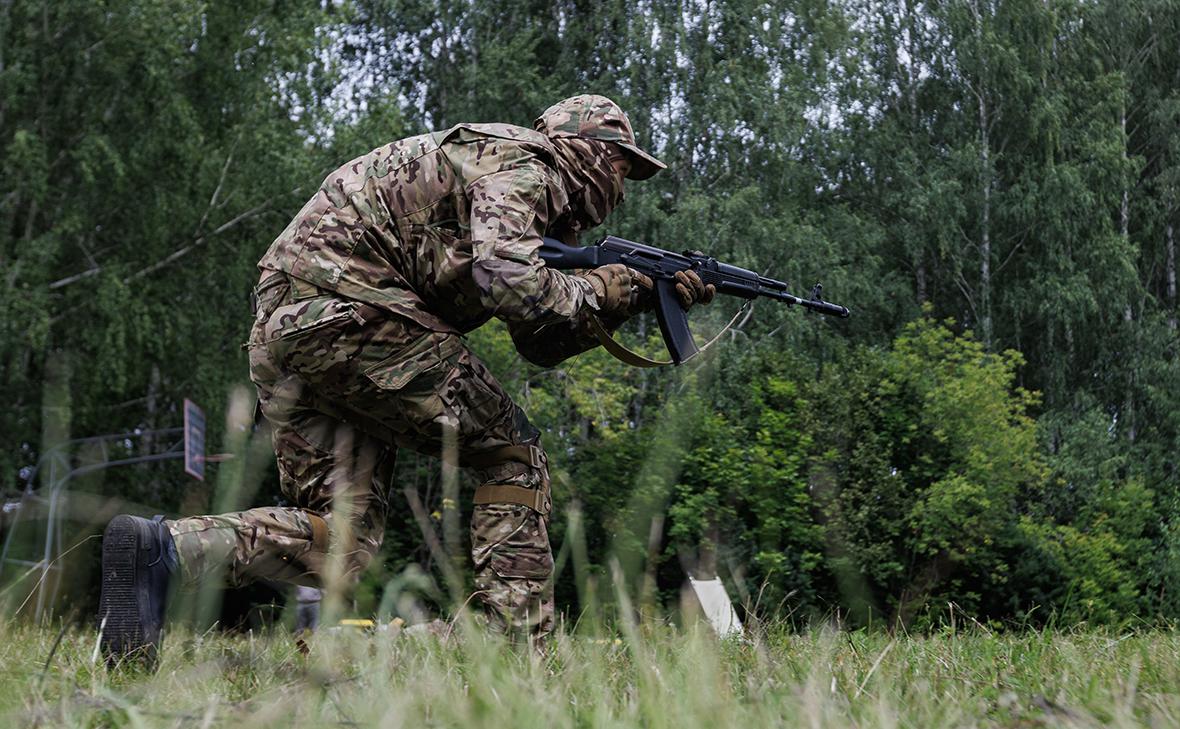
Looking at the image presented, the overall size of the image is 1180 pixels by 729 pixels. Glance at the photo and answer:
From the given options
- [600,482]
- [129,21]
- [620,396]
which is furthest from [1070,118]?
[129,21]

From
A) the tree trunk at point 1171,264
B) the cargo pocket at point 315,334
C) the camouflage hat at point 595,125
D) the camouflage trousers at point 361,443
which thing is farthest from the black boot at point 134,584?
the tree trunk at point 1171,264

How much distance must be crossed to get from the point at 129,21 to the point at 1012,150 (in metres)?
18.6

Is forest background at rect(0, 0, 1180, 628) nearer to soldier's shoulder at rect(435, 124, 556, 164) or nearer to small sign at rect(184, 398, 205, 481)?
small sign at rect(184, 398, 205, 481)

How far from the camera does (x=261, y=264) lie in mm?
4211

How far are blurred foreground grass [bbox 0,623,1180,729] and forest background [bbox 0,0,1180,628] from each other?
17.1 feet

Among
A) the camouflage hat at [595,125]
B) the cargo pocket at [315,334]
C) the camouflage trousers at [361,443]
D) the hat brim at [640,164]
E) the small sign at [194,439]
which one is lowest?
the small sign at [194,439]

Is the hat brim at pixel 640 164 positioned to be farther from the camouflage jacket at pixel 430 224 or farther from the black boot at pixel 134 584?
the black boot at pixel 134 584

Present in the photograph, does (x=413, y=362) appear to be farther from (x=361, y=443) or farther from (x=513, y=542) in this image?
(x=513, y=542)

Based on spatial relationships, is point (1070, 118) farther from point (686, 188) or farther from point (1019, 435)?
point (1019, 435)

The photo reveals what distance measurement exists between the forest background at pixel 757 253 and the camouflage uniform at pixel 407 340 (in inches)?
159

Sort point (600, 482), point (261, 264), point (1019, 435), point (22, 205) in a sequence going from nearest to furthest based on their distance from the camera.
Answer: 1. point (261, 264)
2. point (600, 482)
3. point (1019, 435)
4. point (22, 205)

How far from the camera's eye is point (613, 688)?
7.98 ft

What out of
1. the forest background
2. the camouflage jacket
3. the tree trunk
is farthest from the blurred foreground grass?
the tree trunk

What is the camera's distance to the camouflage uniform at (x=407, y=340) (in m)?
3.90
